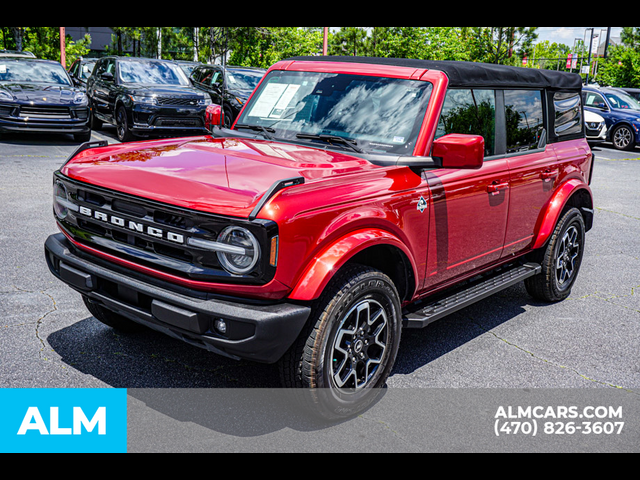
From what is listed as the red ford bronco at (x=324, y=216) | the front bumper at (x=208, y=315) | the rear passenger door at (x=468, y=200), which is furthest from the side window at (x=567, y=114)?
the front bumper at (x=208, y=315)

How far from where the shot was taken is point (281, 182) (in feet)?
10.2

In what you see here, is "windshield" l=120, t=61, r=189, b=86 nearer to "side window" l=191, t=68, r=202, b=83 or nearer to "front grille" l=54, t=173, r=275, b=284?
"side window" l=191, t=68, r=202, b=83

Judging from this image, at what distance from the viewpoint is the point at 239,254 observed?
10.1 feet

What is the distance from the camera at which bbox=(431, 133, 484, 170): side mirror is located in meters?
3.75

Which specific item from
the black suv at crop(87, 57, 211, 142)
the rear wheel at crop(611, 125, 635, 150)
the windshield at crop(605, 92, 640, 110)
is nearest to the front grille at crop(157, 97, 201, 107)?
the black suv at crop(87, 57, 211, 142)

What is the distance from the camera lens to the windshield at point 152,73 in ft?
48.1

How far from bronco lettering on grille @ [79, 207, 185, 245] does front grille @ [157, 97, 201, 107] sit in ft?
35.0

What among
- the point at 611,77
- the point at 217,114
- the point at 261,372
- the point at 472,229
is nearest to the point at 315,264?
the point at 261,372

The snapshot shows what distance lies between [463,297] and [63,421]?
254cm

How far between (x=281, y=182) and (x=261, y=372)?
148 centimetres

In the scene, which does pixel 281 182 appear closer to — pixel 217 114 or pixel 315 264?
pixel 315 264

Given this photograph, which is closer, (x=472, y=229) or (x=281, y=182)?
(x=281, y=182)
